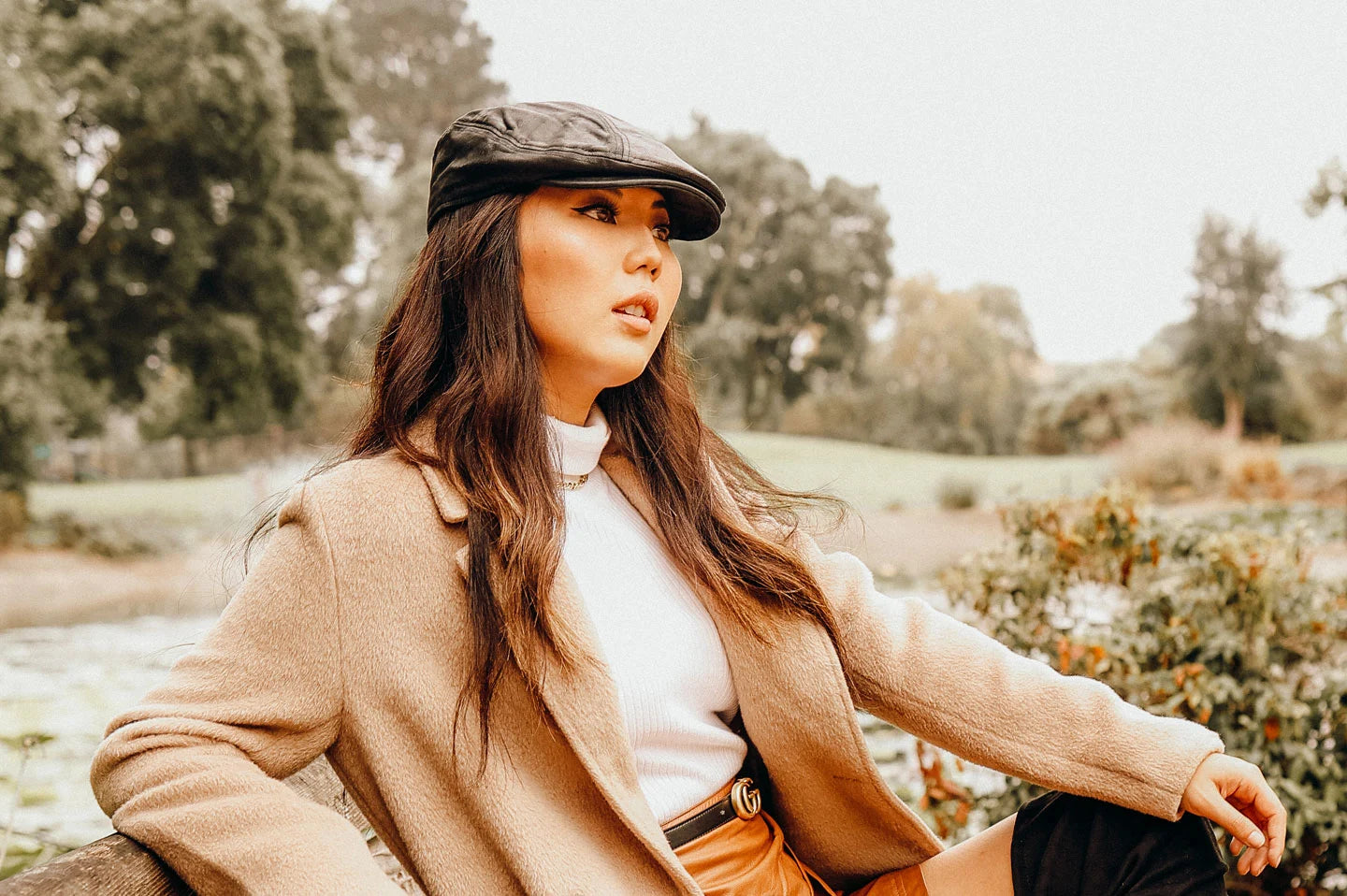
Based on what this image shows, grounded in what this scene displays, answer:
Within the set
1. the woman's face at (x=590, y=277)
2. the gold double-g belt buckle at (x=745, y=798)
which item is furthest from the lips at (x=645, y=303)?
the gold double-g belt buckle at (x=745, y=798)

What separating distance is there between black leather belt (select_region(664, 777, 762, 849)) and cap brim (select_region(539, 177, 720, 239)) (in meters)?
0.70

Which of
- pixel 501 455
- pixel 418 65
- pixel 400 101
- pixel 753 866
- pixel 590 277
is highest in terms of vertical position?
pixel 418 65

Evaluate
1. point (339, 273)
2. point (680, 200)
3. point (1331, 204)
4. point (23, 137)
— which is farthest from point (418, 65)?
point (680, 200)

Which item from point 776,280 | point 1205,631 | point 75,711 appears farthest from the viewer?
point 776,280

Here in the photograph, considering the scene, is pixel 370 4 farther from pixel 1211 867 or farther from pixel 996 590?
pixel 1211 867

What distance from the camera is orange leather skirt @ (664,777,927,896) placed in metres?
1.21

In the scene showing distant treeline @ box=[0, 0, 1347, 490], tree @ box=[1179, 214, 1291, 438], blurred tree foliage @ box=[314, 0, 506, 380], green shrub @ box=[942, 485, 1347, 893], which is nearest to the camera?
green shrub @ box=[942, 485, 1347, 893]

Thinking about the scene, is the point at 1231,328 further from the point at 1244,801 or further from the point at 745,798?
the point at 745,798

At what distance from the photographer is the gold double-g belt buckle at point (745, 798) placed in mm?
1274

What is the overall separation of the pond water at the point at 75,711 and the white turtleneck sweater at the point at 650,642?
74.0 inches

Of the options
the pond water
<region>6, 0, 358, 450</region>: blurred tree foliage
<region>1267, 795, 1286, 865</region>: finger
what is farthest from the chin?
<region>6, 0, 358, 450</region>: blurred tree foliage

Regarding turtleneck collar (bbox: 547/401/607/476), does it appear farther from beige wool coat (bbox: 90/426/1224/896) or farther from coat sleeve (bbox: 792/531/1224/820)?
coat sleeve (bbox: 792/531/1224/820)

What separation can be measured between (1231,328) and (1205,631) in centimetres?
528

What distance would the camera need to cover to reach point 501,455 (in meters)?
1.22
